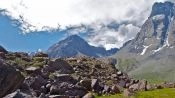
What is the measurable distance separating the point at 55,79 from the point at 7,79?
28275 millimetres

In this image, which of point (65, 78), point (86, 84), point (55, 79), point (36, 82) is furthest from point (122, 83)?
point (36, 82)

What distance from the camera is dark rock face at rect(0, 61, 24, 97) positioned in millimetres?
39875

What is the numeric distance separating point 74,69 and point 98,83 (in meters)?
12.5

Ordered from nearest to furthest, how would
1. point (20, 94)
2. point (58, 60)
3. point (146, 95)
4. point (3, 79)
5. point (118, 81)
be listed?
1. point (20, 94)
2. point (3, 79)
3. point (146, 95)
4. point (58, 60)
5. point (118, 81)

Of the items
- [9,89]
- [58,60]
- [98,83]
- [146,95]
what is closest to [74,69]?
[58,60]

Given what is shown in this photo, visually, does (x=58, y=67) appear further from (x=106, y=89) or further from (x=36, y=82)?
(x=36, y=82)

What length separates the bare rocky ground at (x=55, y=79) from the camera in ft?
135

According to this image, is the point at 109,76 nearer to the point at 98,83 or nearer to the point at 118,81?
the point at 118,81

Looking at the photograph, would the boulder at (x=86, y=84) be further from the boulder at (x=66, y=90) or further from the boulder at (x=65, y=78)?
the boulder at (x=66, y=90)

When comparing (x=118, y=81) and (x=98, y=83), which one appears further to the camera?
(x=118, y=81)

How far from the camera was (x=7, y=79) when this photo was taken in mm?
40406

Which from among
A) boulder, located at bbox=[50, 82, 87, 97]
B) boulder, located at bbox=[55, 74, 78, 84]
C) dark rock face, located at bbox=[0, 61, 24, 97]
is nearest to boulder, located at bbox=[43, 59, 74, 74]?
boulder, located at bbox=[55, 74, 78, 84]

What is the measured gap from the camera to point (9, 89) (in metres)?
41.2

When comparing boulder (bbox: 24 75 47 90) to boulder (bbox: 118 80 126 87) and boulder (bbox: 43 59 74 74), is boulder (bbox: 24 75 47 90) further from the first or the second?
boulder (bbox: 118 80 126 87)
